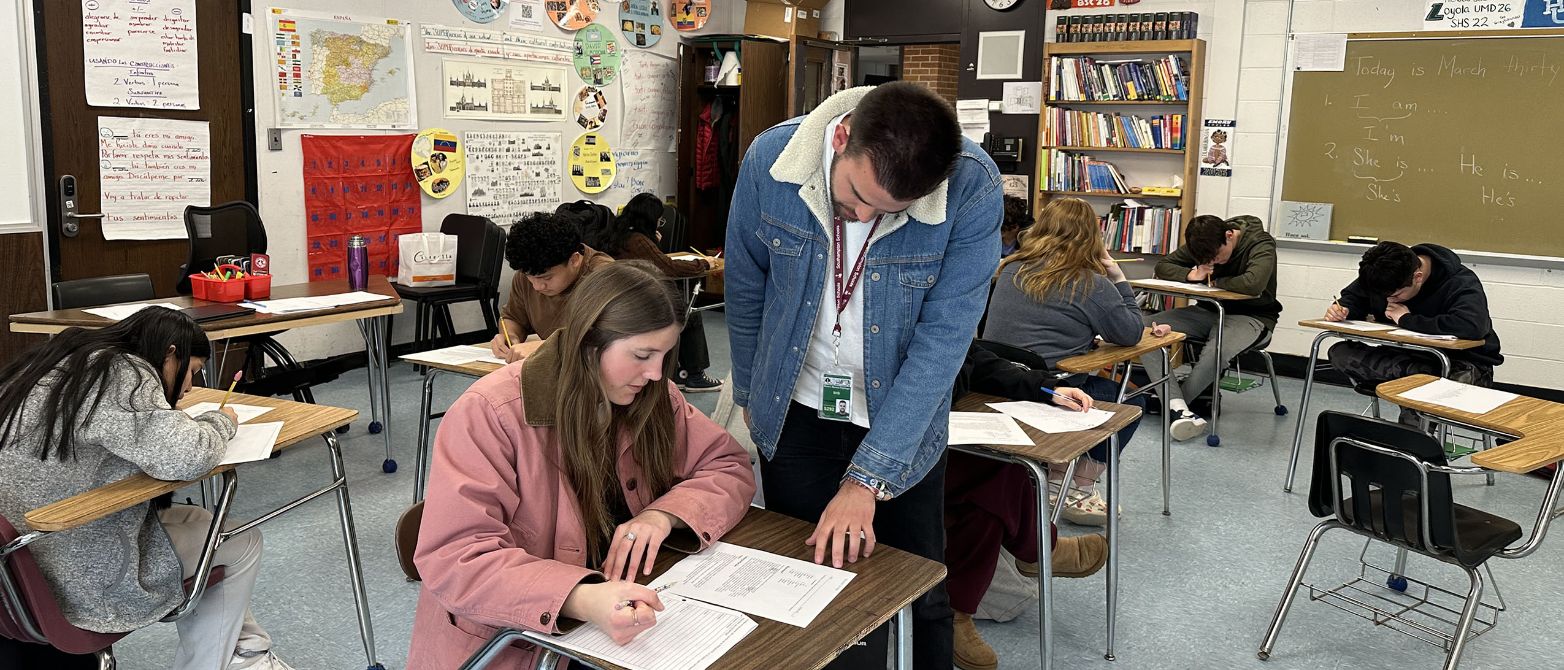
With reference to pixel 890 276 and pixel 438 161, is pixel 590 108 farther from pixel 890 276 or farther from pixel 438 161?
pixel 890 276

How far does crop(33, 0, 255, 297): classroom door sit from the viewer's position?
464 centimetres

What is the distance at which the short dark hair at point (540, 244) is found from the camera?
3.43 m

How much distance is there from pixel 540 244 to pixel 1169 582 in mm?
2180

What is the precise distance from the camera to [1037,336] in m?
3.81

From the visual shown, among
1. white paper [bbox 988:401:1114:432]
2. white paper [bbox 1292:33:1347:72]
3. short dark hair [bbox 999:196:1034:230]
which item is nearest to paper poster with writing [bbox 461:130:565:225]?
short dark hair [bbox 999:196:1034:230]

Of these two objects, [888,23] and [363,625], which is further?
[888,23]

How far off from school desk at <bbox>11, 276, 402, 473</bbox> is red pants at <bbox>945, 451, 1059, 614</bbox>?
86.1 inches

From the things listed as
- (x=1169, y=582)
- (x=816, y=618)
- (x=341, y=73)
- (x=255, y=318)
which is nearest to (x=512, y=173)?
(x=341, y=73)

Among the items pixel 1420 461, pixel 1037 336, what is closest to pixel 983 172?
pixel 1420 461

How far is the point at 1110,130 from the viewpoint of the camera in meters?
6.88

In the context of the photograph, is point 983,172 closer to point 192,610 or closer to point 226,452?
point 226,452

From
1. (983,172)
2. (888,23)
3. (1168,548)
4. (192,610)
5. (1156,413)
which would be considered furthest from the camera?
(888,23)

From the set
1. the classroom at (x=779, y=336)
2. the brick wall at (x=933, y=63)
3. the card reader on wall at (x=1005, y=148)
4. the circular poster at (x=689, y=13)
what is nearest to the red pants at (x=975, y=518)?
the classroom at (x=779, y=336)

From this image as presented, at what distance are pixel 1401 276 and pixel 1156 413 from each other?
134 centimetres
